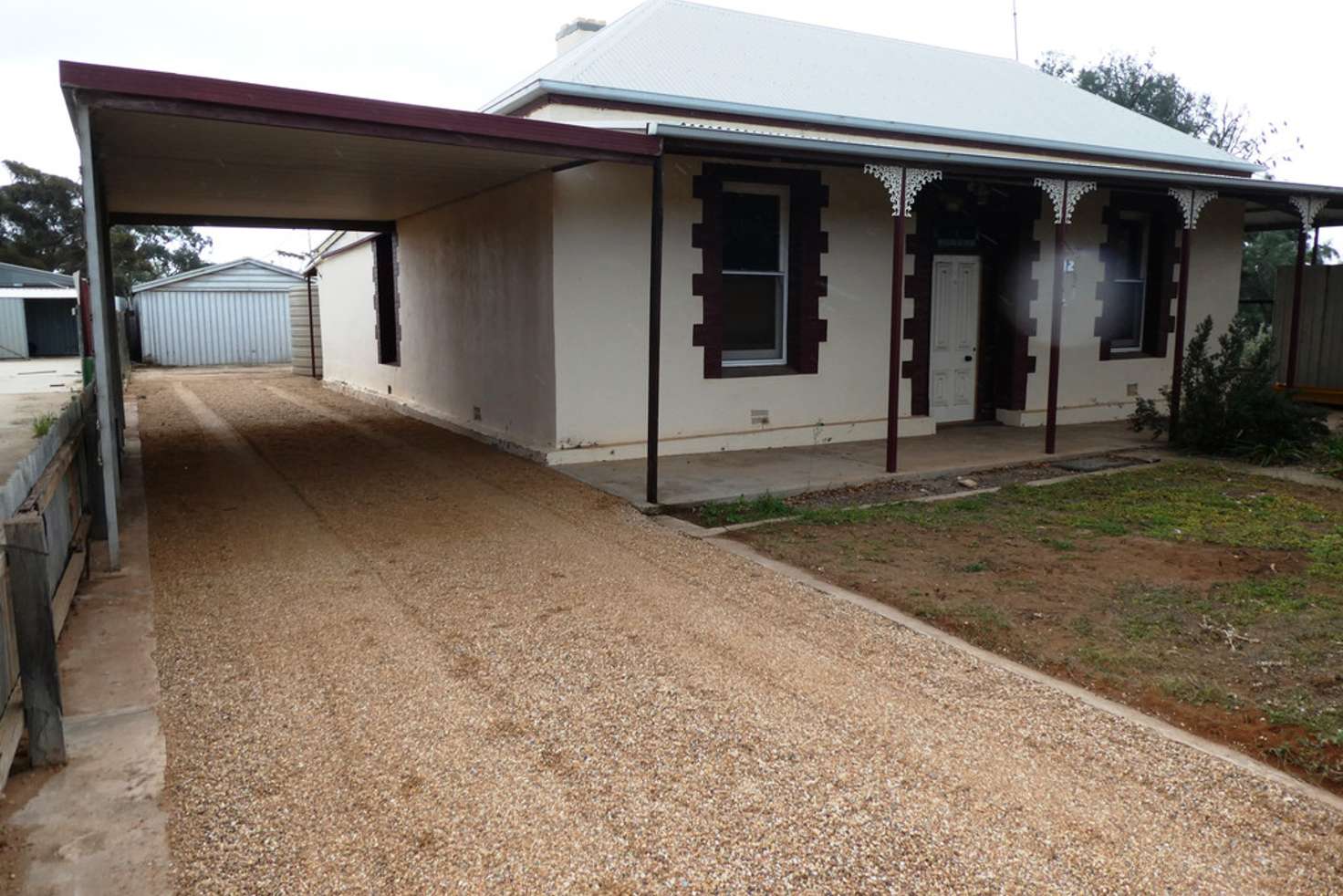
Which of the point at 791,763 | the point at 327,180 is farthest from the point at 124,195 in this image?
the point at 791,763

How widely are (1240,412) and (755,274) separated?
16.1ft

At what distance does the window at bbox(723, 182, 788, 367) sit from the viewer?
9.73 metres

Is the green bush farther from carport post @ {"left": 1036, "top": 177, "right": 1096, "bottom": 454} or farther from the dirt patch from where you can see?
carport post @ {"left": 1036, "top": 177, "right": 1096, "bottom": 454}

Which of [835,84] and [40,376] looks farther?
[40,376]

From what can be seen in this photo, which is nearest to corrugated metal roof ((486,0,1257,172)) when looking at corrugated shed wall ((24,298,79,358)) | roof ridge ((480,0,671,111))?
roof ridge ((480,0,671,111))

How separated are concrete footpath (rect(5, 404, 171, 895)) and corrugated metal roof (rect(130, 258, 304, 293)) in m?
26.2

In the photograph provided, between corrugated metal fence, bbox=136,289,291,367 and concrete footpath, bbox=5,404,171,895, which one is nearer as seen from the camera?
concrete footpath, bbox=5,404,171,895

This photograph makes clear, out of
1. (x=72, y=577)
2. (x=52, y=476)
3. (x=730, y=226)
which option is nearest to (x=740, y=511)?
(x=730, y=226)

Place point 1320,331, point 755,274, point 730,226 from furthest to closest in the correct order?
point 1320,331 < point 755,274 < point 730,226

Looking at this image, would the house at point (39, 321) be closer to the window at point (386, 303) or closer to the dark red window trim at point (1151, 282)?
the window at point (386, 303)

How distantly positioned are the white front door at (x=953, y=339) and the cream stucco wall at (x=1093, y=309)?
23.5 inches

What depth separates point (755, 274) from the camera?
982cm

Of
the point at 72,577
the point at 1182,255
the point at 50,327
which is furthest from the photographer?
the point at 50,327

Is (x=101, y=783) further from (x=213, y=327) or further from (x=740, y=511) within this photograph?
(x=213, y=327)
